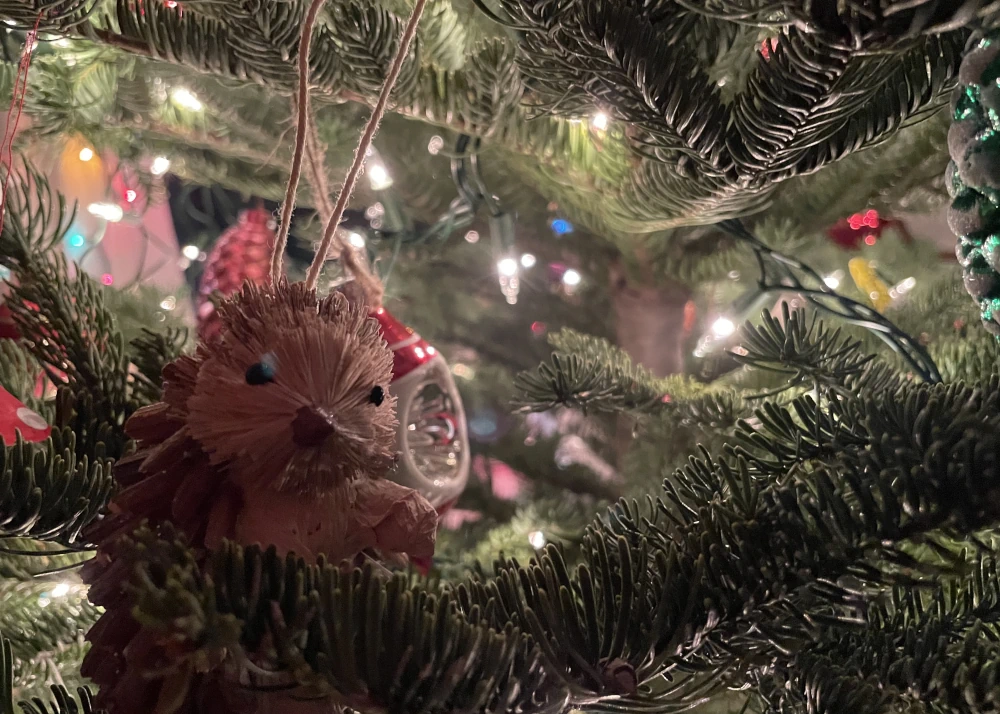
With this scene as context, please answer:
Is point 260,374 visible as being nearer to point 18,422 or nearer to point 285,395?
point 285,395

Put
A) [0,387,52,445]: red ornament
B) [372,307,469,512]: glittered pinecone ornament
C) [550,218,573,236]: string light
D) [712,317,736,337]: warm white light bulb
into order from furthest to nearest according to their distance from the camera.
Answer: [550,218,573,236]: string light
[712,317,736,337]: warm white light bulb
[372,307,469,512]: glittered pinecone ornament
[0,387,52,445]: red ornament

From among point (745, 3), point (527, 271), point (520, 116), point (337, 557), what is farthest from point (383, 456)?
point (527, 271)

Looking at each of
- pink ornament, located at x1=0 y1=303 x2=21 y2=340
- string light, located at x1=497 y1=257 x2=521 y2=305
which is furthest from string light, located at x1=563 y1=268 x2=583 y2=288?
pink ornament, located at x1=0 y1=303 x2=21 y2=340

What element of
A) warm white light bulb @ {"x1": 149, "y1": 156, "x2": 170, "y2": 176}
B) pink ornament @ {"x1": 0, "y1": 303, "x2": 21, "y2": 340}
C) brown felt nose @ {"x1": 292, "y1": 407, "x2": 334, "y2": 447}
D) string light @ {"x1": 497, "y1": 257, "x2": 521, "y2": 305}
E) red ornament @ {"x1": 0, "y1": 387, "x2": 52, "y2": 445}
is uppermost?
warm white light bulb @ {"x1": 149, "y1": 156, "x2": 170, "y2": 176}

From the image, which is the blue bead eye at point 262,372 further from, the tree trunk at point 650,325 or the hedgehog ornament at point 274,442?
the tree trunk at point 650,325

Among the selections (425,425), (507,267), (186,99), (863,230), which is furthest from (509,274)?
(863,230)

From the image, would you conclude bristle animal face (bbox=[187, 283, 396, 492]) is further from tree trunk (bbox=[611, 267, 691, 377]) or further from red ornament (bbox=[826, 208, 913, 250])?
red ornament (bbox=[826, 208, 913, 250])
